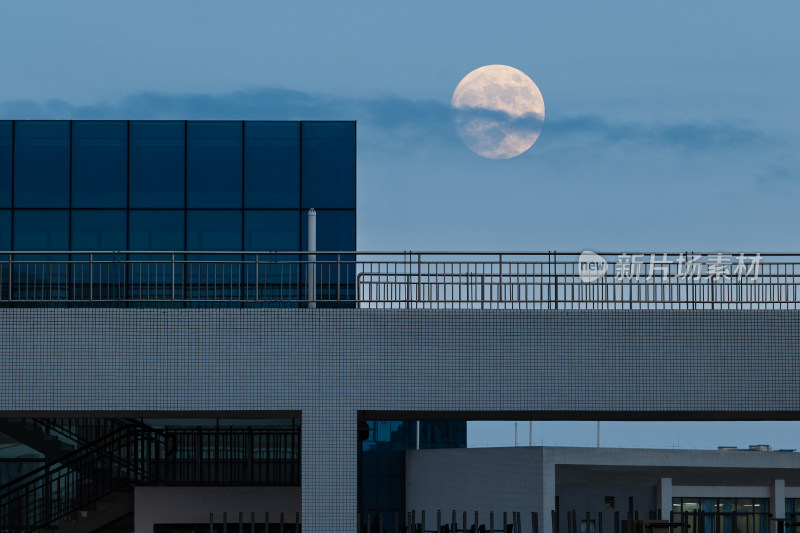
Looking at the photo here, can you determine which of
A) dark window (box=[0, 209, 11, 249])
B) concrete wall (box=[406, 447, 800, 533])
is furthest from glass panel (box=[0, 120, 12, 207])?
concrete wall (box=[406, 447, 800, 533])

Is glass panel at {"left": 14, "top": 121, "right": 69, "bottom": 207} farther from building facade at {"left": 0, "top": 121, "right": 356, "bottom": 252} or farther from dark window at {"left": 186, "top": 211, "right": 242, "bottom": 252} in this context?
dark window at {"left": 186, "top": 211, "right": 242, "bottom": 252}

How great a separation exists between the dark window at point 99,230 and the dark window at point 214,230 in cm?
191

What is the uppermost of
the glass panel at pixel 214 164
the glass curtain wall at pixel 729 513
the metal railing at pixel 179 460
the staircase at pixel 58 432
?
the glass panel at pixel 214 164

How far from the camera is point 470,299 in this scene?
2055 centimetres

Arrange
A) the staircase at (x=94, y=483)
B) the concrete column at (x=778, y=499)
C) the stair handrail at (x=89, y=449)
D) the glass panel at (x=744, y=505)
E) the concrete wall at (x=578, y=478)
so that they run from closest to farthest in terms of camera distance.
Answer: the staircase at (x=94, y=483)
the stair handrail at (x=89, y=449)
the concrete wall at (x=578, y=478)
the concrete column at (x=778, y=499)
the glass panel at (x=744, y=505)

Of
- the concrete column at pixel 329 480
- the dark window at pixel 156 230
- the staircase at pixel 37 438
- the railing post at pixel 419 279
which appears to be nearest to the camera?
the concrete column at pixel 329 480

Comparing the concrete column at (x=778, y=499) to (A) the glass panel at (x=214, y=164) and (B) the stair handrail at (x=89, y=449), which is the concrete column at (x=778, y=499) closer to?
(A) the glass panel at (x=214, y=164)

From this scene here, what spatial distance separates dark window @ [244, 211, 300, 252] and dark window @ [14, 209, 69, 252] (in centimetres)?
512

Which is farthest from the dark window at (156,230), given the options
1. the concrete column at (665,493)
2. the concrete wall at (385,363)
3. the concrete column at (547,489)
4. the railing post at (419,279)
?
the concrete column at (665,493)

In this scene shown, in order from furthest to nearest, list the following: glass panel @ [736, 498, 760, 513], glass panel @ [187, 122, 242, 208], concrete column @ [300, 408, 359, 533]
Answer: glass panel @ [736, 498, 760, 513], glass panel @ [187, 122, 242, 208], concrete column @ [300, 408, 359, 533]

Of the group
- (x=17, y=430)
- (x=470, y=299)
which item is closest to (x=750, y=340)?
(x=470, y=299)

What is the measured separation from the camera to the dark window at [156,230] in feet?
100.0

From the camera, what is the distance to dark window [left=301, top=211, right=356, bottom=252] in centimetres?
3033

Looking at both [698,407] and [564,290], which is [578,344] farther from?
[698,407]
